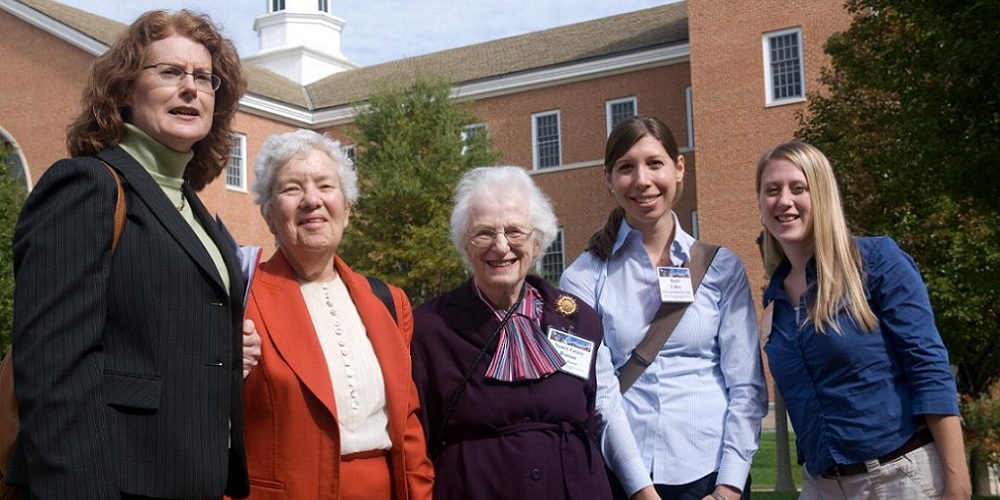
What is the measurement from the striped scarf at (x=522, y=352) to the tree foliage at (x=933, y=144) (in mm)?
7505

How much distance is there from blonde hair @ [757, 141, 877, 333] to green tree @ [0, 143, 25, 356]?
17703 millimetres

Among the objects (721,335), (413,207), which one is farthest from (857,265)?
(413,207)

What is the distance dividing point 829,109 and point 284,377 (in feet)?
50.9

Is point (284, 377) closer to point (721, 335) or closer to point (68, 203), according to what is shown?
point (68, 203)

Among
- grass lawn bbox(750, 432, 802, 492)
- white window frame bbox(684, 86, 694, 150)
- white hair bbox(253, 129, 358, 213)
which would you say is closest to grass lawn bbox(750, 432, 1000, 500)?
grass lawn bbox(750, 432, 802, 492)

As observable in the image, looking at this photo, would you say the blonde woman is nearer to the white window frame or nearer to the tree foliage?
the tree foliage

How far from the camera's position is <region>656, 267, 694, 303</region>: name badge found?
13.3 ft

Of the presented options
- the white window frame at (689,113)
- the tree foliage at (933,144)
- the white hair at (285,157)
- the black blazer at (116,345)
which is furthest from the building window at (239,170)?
the black blazer at (116,345)

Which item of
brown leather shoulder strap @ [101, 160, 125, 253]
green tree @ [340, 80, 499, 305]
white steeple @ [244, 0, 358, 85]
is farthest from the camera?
white steeple @ [244, 0, 358, 85]

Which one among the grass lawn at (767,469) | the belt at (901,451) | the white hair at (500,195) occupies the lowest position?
the grass lawn at (767,469)

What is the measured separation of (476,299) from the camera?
391 centimetres

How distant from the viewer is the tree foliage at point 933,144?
10.3 m

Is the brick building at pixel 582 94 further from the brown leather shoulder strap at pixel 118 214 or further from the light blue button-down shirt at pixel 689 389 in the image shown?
the brown leather shoulder strap at pixel 118 214

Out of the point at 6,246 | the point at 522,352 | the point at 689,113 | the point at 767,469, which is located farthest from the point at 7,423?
the point at 689,113
